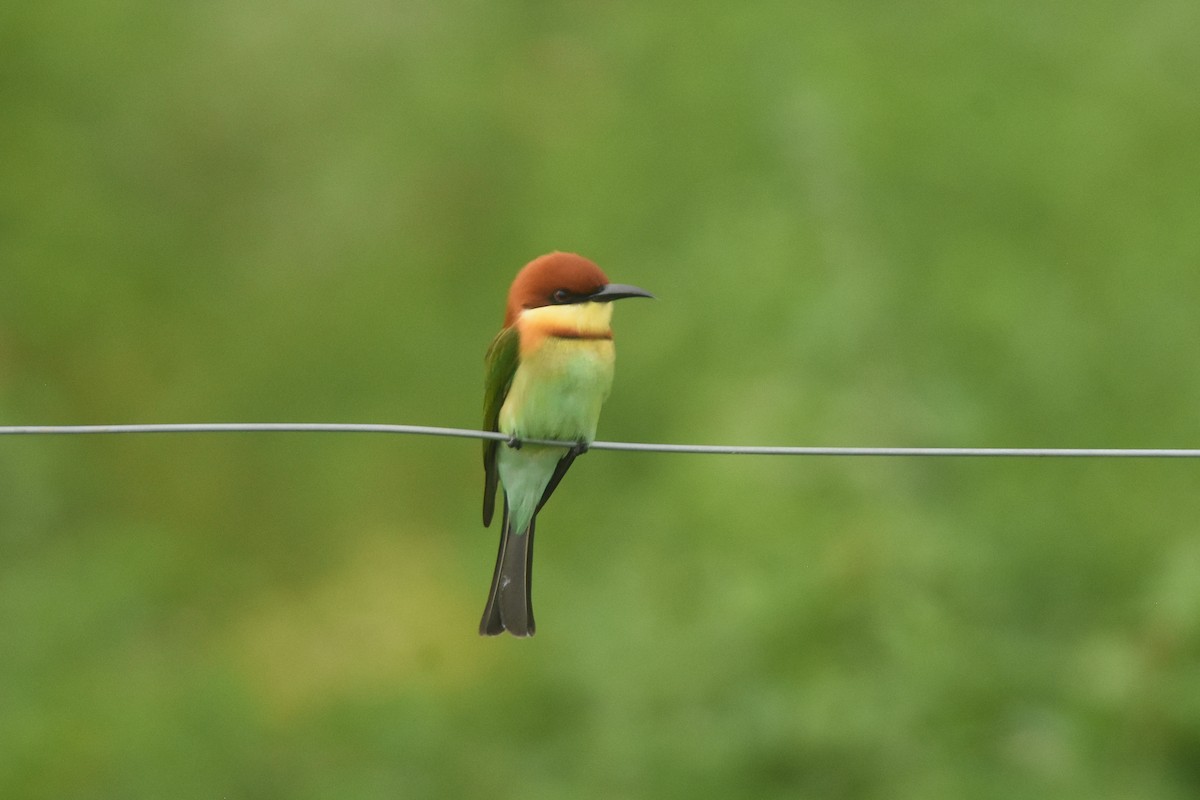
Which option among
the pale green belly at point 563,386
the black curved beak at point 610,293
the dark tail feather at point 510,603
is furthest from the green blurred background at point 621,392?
the black curved beak at point 610,293

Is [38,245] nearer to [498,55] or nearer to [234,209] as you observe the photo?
[234,209]

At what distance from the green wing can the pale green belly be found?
41 mm

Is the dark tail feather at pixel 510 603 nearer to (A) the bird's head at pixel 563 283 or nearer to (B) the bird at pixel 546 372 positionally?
(B) the bird at pixel 546 372

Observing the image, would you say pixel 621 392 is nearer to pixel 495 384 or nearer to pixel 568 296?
pixel 495 384

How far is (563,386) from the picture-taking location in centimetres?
389

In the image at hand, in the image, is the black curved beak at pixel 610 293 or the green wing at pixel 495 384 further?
the green wing at pixel 495 384

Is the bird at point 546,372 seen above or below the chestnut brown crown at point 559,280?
below

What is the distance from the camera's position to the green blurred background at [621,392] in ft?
15.6

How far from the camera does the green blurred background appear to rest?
15.6ft

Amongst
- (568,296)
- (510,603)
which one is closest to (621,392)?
(510,603)

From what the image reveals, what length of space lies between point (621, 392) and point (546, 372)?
4159mm

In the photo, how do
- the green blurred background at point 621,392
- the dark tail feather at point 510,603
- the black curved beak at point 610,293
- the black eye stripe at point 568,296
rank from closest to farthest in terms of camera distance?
the black curved beak at point 610,293
the black eye stripe at point 568,296
the dark tail feather at point 510,603
the green blurred background at point 621,392

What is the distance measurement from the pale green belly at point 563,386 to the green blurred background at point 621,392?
3.23 ft

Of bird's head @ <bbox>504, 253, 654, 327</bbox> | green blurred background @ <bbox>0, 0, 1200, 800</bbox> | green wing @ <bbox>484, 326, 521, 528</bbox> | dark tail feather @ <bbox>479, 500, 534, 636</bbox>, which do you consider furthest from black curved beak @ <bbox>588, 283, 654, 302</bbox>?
green blurred background @ <bbox>0, 0, 1200, 800</bbox>
